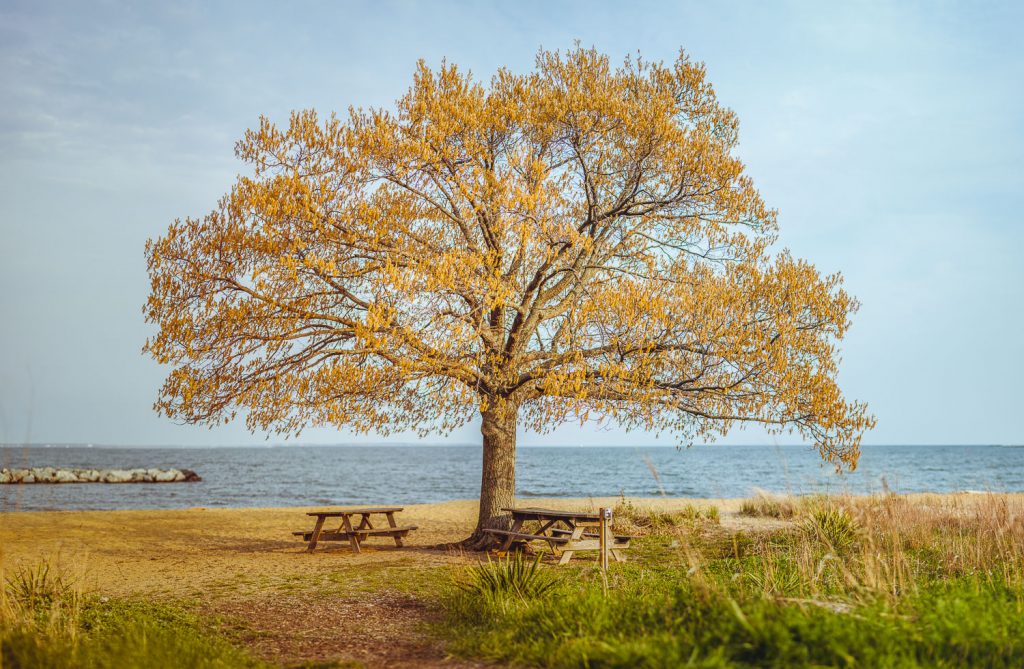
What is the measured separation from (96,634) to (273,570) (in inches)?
191

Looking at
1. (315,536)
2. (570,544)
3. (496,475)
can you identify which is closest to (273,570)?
(315,536)

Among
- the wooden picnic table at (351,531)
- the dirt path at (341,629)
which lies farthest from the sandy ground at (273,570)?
the wooden picnic table at (351,531)

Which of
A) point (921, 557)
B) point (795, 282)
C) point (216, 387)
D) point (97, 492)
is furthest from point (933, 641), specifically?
point (97, 492)

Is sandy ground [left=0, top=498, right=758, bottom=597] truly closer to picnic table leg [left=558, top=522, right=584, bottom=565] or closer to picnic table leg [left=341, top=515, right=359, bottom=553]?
picnic table leg [left=341, top=515, right=359, bottom=553]

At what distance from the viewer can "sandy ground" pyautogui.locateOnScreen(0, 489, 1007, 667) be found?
23.1ft

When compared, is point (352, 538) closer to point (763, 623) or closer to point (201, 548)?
point (201, 548)

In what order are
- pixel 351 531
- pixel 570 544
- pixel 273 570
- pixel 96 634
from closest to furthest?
1. pixel 96 634
2. pixel 570 544
3. pixel 273 570
4. pixel 351 531

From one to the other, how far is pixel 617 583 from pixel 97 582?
710cm

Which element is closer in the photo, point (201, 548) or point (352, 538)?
point (352, 538)

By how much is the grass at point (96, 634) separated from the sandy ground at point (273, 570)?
46cm

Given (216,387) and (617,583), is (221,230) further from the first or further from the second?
(617,583)

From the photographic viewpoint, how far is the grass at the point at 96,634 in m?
5.05

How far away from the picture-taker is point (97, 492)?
3731 cm

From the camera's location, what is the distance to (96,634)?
21.9 feet
